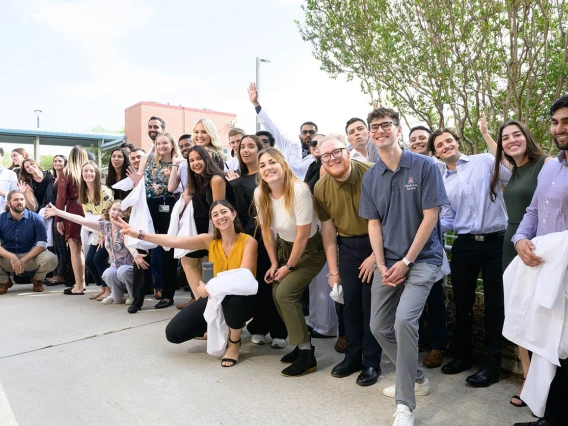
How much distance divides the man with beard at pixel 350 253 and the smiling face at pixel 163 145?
2692 mm

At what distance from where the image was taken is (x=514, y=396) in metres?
3.10

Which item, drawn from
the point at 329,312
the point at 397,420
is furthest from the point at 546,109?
the point at 397,420

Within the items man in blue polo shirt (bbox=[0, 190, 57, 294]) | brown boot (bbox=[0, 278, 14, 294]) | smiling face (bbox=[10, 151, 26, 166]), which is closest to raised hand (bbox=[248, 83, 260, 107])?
man in blue polo shirt (bbox=[0, 190, 57, 294])

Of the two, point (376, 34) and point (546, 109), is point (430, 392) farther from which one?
point (376, 34)

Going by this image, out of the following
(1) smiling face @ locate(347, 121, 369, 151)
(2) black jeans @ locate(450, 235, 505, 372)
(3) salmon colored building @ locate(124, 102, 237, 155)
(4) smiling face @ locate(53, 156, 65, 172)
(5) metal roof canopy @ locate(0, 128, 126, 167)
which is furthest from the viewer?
(3) salmon colored building @ locate(124, 102, 237, 155)

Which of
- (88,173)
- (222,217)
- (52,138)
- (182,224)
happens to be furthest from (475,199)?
(52,138)

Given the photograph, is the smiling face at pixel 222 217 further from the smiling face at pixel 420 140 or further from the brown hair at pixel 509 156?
the brown hair at pixel 509 156

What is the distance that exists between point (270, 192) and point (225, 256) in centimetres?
78

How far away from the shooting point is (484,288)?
11.5 feet

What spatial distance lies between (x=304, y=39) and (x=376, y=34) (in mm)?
1816

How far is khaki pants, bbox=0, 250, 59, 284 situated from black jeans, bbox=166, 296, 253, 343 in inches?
160

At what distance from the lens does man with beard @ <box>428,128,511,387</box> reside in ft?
11.2

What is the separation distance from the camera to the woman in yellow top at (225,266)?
4016 mm

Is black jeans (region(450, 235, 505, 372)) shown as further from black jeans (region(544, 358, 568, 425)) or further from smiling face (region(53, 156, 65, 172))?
smiling face (region(53, 156, 65, 172))
